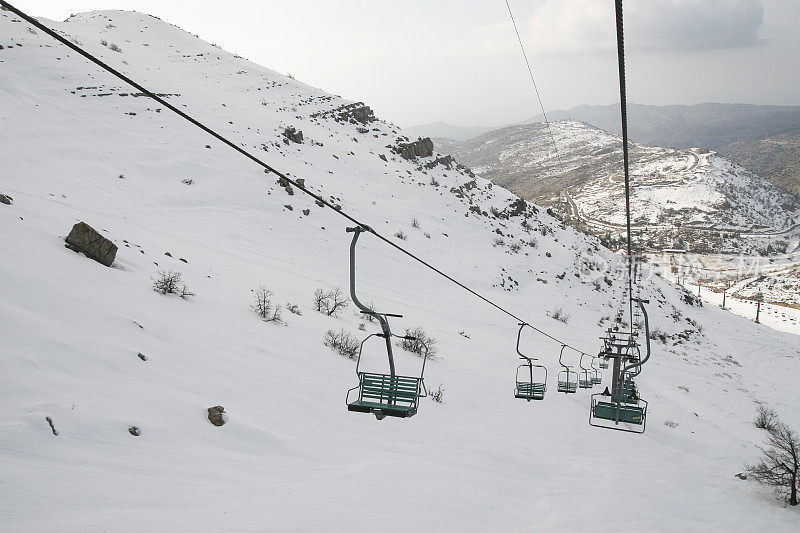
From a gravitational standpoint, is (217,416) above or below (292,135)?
below

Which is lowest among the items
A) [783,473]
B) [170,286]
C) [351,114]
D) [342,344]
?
[783,473]

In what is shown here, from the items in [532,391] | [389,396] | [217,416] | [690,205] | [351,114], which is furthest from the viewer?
[690,205]

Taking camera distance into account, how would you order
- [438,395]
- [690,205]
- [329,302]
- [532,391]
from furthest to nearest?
[690,205]
[329,302]
[438,395]
[532,391]

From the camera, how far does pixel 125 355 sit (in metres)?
10.2

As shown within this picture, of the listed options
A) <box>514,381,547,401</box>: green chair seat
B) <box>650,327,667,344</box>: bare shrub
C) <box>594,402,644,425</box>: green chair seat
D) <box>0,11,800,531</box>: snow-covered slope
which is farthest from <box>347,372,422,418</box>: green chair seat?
<box>650,327,667,344</box>: bare shrub

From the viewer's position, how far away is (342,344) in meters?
16.3

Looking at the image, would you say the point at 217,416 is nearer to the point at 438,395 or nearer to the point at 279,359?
the point at 279,359

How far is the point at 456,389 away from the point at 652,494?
7.01m

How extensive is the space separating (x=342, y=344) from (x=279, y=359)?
3.01 metres

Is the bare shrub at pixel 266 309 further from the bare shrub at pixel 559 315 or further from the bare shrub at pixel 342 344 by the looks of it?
the bare shrub at pixel 559 315

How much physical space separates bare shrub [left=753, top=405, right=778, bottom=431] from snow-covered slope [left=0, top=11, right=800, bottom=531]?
42.1 inches

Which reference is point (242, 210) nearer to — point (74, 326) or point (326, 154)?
point (326, 154)

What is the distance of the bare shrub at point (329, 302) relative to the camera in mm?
19938

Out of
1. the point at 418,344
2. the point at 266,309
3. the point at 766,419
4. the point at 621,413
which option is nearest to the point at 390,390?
the point at 621,413
